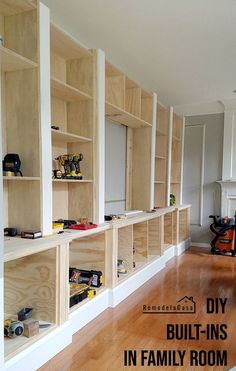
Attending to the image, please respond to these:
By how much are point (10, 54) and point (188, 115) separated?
4.08 meters

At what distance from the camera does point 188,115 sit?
17.4 feet

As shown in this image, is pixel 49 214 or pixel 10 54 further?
pixel 49 214

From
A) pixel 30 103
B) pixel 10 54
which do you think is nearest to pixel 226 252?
pixel 30 103

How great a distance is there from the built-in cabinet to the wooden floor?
0.12 m

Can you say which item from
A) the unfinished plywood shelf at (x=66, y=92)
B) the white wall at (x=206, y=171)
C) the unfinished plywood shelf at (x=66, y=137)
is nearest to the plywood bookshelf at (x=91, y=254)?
the unfinished plywood shelf at (x=66, y=137)

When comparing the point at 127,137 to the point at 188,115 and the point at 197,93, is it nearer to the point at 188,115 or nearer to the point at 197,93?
the point at 197,93

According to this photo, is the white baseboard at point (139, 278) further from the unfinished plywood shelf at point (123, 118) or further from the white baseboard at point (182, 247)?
the unfinished plywood shelf at point (123, 118)

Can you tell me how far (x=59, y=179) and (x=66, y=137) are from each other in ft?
1.27

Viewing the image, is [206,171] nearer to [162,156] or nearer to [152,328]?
[162,156]

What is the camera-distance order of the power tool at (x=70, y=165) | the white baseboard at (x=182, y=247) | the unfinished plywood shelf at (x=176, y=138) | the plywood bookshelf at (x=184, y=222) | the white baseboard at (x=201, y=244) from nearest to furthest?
the power tool at (x=70, y=165)
the white baseboard at (x=182, y=247)
the unfinished plywood shelf at (x=176, y=138)
the plywood bookshelf at (x=184, y=222)
the white baseboard at (x=201, y=244)

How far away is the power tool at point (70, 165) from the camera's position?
2.43 m

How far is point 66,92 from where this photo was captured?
2.38 m

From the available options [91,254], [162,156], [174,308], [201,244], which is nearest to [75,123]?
[91,254]

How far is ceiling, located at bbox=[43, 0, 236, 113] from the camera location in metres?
2.28
